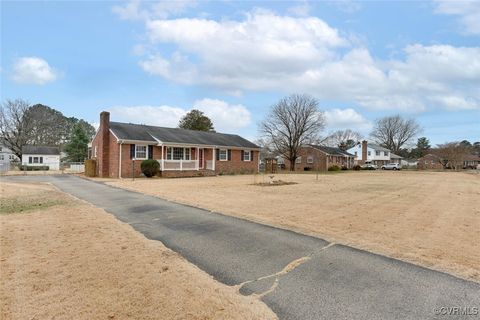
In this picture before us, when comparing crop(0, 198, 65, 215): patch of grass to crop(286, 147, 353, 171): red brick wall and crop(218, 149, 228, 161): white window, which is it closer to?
crop(218, 149, 228, 161): white window

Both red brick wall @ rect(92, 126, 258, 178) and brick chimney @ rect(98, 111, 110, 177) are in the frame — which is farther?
brick chimney @ rect(98, 111, 110, 177)

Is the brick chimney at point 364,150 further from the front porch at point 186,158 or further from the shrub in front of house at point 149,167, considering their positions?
the shrub in front of house at point 149,167

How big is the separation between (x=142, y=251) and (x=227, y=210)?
4728 millimetres

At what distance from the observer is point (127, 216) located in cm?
935

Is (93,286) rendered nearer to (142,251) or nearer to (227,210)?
(142,251)

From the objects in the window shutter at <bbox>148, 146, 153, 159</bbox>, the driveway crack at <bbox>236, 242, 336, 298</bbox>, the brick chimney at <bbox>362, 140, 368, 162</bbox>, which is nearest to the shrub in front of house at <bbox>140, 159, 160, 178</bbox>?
the window shutter at <bbox>148, 146, 153, 159</bbox>

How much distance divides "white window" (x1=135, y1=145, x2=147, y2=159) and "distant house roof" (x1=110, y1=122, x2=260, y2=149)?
672 millimetres

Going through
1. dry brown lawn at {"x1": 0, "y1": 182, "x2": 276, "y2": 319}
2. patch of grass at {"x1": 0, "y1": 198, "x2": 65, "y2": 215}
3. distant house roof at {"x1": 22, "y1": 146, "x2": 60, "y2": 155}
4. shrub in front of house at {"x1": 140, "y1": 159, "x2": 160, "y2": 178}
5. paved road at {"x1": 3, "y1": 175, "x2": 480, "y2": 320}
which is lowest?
paved road at {"x1": 3, "y1": 175, "x2": 480, "y2": 320}

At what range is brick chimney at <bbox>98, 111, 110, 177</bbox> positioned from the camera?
28.0m

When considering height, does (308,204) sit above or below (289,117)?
below

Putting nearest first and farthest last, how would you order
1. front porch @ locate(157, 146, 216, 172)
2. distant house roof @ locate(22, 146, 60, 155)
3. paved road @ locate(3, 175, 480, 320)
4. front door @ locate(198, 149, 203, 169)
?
paved road @ locate(3, 175, 480, 320), front porch @ locate(157, 146, 216, 172), front door @ locate(198, 149, 203, 169), distant house roof @ locate(22, 146, 60, 155)

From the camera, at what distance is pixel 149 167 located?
26359 millimetres

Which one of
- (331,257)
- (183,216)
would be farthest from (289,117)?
(331,257)

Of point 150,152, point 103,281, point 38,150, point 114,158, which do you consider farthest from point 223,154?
point 38,150
